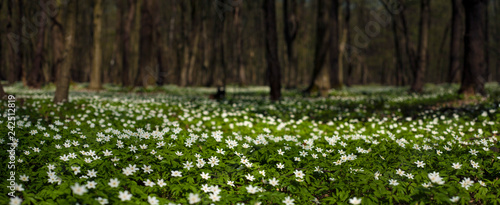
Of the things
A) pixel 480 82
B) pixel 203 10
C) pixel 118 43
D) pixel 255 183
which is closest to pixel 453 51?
pixel 480 82

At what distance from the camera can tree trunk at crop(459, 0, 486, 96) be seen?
10.5 meters

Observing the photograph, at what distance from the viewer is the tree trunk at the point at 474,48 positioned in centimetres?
1052

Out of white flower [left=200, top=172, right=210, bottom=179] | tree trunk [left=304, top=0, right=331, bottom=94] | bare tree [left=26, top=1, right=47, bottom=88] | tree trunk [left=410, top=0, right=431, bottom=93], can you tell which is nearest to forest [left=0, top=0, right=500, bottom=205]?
white flower [left=200, top=172, right=210, bottom=179]

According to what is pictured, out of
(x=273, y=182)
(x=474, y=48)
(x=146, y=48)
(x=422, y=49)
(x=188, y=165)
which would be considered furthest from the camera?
(x=146, y=48)

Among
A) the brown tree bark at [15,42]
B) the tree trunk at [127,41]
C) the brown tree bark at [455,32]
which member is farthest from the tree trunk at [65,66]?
the brown tree bark at [455,32]

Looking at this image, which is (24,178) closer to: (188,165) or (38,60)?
(188,165)

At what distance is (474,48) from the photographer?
1053cm

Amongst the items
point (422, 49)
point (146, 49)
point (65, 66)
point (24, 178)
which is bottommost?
point (24, 178)

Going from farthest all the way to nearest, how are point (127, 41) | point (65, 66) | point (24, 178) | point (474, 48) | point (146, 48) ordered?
point (127, 41) < point (146, 48) < point (474, 48) < point (65, 66) < point (24, 178)

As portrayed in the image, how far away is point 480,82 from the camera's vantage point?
10.8 metres

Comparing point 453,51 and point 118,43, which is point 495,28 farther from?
point 118,43

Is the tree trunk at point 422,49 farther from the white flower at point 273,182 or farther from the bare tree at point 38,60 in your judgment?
the bare tree at point 38,60

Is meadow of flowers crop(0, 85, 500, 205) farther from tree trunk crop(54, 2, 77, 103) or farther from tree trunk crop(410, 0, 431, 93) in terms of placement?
tree trunk crop(410, 0, 431, 93)

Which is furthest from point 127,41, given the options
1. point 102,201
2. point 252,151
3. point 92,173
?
point 102,201
